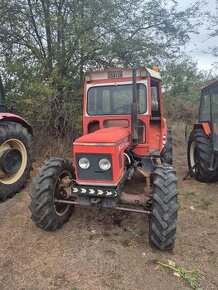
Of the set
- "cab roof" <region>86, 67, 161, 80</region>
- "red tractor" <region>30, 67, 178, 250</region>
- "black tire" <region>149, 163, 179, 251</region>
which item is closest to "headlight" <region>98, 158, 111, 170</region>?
"red tractor" <region>30, 67, 178, 250</region>

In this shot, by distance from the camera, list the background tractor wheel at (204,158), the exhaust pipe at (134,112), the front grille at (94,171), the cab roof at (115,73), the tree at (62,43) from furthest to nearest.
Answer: the tree at (62,43) → the background tractor wheel at (204,158) → the cab roof at (115,73) → the exhaust pipe at (134,112) → the front grille at (94,171)

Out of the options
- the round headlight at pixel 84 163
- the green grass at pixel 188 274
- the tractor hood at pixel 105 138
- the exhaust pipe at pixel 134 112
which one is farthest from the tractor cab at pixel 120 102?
the green grass at pixel 188 274

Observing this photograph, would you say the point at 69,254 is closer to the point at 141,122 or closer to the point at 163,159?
the point at 141,122

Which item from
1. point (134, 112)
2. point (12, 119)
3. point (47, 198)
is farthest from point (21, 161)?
point (134, 112)

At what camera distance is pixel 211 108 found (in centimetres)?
637

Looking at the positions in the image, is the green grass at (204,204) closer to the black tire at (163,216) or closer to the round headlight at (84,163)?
the black tire at (163,216)

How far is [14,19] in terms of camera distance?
8031mm

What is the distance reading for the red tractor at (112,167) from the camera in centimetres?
373

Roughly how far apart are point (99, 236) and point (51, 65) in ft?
18.0

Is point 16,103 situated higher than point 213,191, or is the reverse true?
point 16,103

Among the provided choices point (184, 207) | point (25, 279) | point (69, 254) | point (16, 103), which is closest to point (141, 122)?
point (184, 207)

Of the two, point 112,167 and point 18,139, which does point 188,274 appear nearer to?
point 112,167

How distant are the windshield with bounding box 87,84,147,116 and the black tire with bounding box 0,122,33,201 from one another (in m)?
1.24

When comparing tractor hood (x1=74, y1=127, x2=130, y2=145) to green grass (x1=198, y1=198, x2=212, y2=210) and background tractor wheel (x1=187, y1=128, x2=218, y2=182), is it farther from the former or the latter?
background tractor wheel (x1=187, y1=128, x2=218, y2=182)
